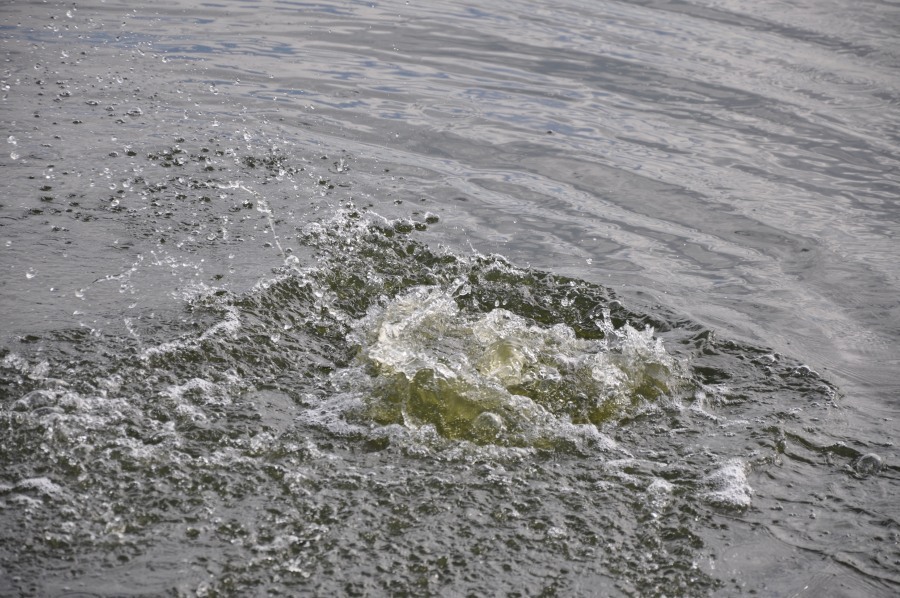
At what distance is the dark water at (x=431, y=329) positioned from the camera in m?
3.31

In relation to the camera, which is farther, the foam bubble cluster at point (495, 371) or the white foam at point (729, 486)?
the foam bubble cluster at point (495, 371)

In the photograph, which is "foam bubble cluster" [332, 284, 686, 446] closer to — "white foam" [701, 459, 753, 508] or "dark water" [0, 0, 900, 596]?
"dark water" [0, 0, 900, 596]

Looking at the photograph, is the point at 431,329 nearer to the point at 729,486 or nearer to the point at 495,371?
the point at 495,371

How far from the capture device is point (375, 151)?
7.80 m

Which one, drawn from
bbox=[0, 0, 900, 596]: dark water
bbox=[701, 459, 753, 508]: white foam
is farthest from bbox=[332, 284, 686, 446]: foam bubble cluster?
bbox=[701, 459, 753, 508]: white foam

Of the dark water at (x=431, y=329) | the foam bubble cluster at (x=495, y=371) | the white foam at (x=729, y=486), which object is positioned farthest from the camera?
the foam bubble cluster at (x=495, y=371)

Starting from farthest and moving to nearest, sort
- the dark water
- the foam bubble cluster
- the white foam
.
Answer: the foam bubble cluster → the white foam → the dark water

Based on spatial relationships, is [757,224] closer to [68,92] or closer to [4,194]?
[4,194]

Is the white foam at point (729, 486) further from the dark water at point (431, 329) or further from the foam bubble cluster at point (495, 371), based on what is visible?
the foam bubble cluster at point (495, 371)

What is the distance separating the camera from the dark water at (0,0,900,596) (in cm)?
331

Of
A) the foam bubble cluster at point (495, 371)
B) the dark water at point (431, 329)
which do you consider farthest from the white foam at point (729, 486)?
the foam bubble cluster at point (495, 371)

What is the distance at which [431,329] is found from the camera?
504 centimetres

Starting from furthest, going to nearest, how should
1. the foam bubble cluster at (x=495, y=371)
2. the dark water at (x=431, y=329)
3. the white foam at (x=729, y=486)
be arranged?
the foam bubble cluster at (x=495, y=371) < the white foam at (x=729, y=486) < the dark water at (x=431, y=329)

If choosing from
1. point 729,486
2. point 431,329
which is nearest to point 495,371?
point 431,329
